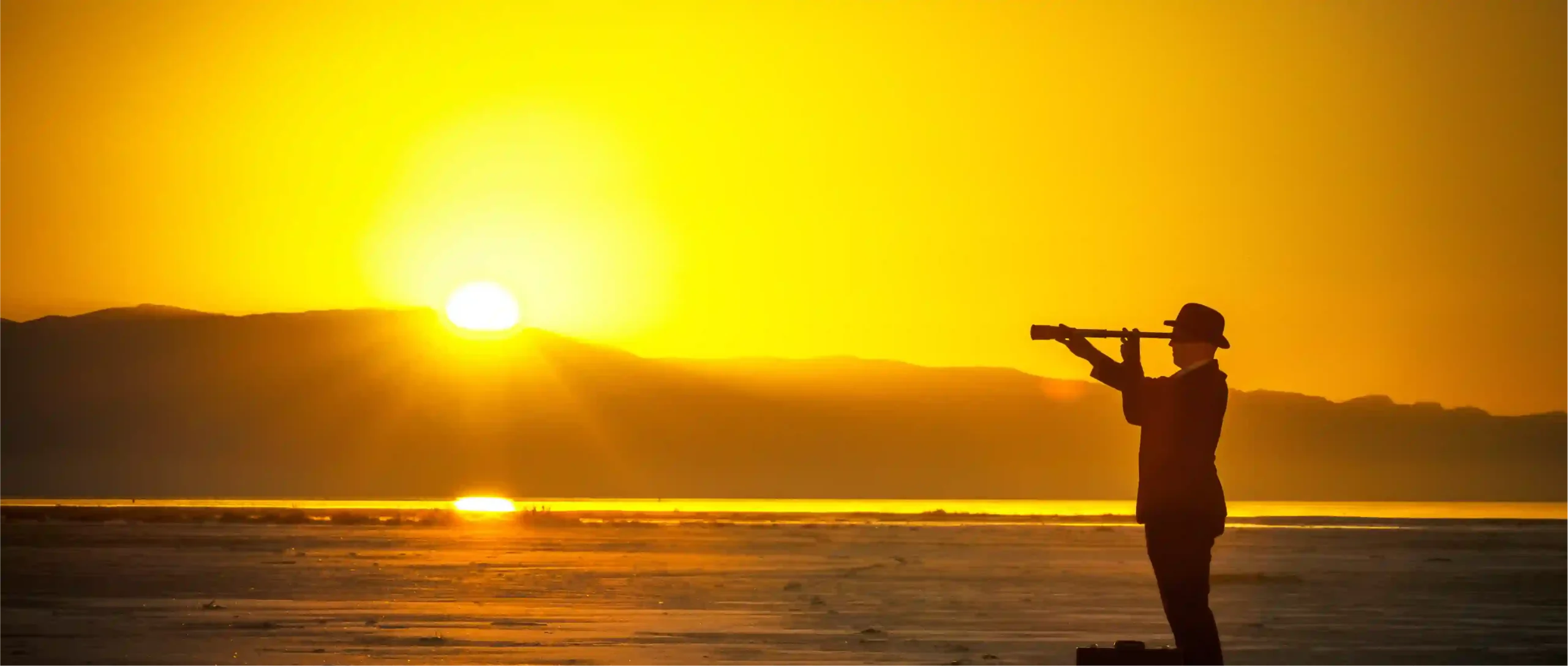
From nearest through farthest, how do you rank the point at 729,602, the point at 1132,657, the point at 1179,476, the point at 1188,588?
the point at 1132,657 → the point at 1188,588 → the point at 1179,476 → the point at 729,602

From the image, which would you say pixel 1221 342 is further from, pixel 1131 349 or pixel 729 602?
pixel 729 602

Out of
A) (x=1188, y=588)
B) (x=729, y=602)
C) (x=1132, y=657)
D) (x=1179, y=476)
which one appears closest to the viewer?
(x=1132, y=657)

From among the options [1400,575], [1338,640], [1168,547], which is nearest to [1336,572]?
[1400,575]

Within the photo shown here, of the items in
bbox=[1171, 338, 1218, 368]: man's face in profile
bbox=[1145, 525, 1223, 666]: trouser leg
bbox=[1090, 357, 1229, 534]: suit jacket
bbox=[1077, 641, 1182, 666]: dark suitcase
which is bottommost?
bbox=[1077, 641, 1182, 666]: dark suitcase

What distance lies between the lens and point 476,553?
3666 centimetres

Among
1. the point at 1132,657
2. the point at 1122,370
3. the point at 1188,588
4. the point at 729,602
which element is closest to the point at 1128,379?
the point at 1122,370

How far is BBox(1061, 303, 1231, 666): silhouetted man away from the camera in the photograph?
1170 cm

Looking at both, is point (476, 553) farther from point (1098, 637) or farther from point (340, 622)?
point (1098, 637)

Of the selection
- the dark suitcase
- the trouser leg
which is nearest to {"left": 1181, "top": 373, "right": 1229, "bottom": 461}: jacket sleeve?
the trouser leg

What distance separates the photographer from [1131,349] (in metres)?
12.1

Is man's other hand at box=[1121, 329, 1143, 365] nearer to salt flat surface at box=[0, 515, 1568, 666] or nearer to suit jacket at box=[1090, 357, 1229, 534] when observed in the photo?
→ suit jacket at box=[1090, 357, 1229, 534]

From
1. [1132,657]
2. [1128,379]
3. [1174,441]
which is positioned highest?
[1128,379]

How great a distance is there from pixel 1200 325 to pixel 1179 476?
95cm

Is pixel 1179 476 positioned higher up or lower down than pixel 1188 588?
higher up
